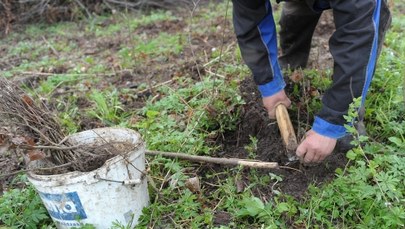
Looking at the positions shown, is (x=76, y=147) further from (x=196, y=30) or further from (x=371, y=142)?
(x=196, y=30)

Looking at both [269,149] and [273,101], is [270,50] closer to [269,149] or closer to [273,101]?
[273,101]

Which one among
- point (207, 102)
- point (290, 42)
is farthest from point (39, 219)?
point (290, 42)

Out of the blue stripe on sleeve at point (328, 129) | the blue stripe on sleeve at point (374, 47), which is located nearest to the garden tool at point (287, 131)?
the blue stripe on sleeve at point (328, 129)

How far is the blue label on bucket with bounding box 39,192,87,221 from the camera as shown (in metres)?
2.01

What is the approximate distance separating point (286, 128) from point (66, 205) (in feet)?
4.00

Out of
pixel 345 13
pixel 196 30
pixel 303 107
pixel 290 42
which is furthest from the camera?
pixel 196 30

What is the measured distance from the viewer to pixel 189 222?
2213 mm

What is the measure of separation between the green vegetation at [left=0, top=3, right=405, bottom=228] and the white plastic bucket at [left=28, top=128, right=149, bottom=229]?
5.6 inches

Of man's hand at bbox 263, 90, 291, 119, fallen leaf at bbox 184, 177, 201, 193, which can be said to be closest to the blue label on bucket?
fallen leaf at bbox 184, 177, 201, 193

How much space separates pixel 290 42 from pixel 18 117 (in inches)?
83.2

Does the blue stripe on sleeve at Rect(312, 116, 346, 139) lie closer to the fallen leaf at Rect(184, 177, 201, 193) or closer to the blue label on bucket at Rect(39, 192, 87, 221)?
the fallen leaf at Rect(184, 177, 201, 193)

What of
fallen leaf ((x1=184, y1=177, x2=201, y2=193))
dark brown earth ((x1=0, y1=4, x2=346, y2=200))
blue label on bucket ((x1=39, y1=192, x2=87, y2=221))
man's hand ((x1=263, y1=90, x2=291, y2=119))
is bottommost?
dark brown earth ((x1=0, y1=4, x2=346, y2=200))

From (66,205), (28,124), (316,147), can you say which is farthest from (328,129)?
(28,124)

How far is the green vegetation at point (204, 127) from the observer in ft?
6.89
